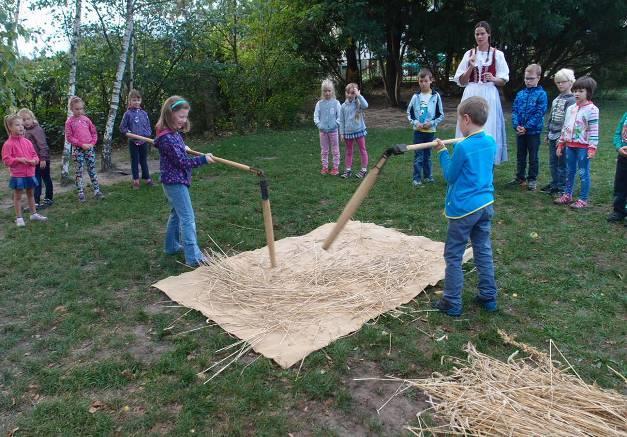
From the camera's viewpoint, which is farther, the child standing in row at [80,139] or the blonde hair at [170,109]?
the child standing in row at [80,139]

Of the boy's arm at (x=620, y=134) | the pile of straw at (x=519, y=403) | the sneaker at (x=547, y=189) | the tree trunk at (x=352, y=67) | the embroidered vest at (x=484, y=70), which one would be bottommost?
the pile of straw at (x=519, y=403)

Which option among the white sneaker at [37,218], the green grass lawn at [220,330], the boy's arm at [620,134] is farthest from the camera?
the white sneaker at [37,218]

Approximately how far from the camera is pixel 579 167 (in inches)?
269

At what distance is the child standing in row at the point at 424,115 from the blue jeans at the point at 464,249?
13.5ft

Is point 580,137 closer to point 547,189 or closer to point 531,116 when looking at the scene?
point 531,116

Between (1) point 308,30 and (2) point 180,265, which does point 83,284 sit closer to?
(2) point 180,265

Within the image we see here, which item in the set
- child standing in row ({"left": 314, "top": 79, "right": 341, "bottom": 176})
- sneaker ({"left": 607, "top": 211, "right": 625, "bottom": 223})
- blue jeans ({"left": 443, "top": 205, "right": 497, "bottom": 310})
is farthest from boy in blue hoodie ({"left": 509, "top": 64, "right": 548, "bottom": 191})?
blue jeans ({"left": 443, "top": 205, "right": 497, "bottom": 310})

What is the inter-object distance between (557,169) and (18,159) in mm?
7615

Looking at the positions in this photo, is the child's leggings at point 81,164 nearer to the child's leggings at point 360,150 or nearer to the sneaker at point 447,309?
the child's leggings at point 360,150

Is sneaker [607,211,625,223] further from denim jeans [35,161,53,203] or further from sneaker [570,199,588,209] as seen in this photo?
denim jeans [35,161,53,203]

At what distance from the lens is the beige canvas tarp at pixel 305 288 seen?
13.1ft

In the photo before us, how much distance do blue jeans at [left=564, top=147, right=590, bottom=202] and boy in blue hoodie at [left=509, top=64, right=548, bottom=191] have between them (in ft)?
2.44

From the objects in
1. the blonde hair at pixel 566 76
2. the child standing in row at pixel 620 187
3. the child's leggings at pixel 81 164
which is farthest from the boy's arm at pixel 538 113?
the child's leggings at pixel 81 164

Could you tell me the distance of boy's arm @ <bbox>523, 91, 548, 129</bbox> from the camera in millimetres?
7357
